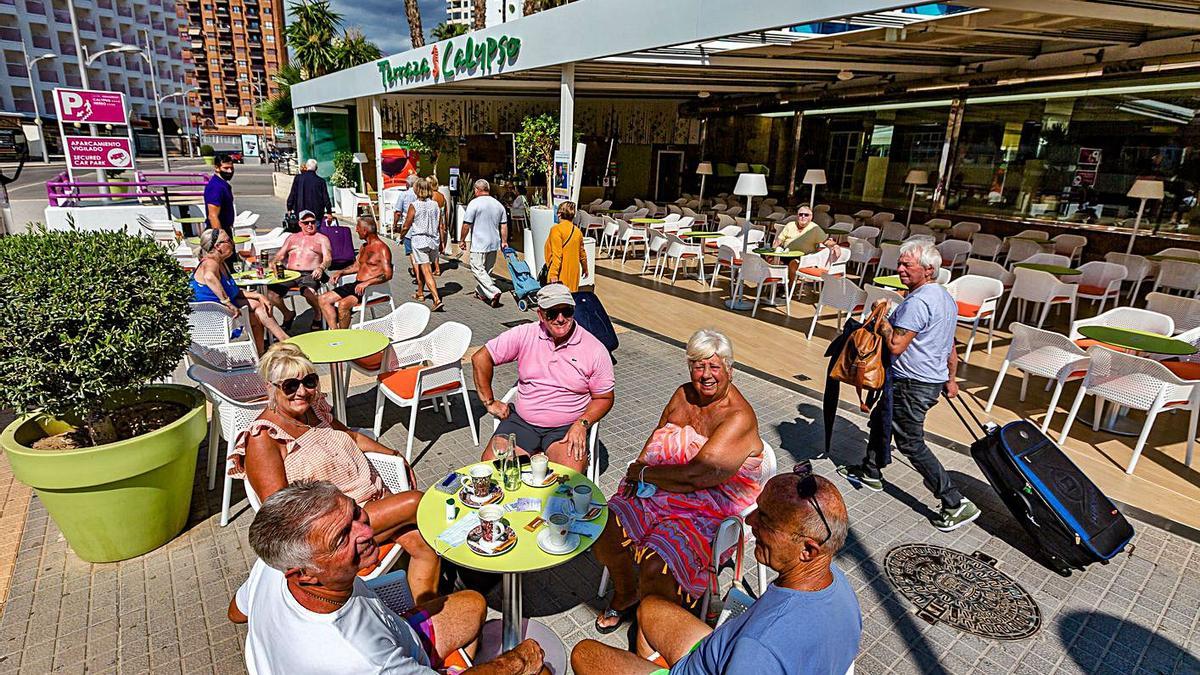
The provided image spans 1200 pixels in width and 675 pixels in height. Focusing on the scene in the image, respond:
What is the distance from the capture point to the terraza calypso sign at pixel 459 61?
8945 mm

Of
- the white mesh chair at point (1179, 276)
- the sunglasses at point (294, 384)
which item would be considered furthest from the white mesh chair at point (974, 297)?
the sunglasses at point (294, 384)

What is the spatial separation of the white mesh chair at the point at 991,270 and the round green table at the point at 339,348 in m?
7.13

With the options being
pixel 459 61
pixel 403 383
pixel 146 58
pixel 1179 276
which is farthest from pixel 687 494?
pixel 146 58

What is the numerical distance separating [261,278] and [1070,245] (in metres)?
11.3

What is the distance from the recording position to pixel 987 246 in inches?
372

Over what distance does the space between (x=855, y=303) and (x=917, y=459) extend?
3413 mm

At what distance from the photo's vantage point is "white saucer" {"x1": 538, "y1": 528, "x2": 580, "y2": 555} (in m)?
2.20

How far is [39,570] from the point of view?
121 inches

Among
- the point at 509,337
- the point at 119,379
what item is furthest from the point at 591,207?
the point at 119,379

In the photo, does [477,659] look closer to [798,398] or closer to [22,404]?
[22,404]

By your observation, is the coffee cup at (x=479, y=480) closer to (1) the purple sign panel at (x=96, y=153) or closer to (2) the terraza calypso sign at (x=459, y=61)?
(2) the terraza calypso sign at (x=459, y=61)

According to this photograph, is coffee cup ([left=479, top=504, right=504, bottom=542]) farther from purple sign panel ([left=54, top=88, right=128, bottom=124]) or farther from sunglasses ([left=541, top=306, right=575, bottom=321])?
purple sign panel ([left=54, top=88, right=128, bottom=124])

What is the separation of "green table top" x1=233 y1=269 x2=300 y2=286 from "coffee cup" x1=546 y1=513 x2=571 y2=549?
16.0 ft

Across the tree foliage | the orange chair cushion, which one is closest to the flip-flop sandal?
the orange chair cushion
